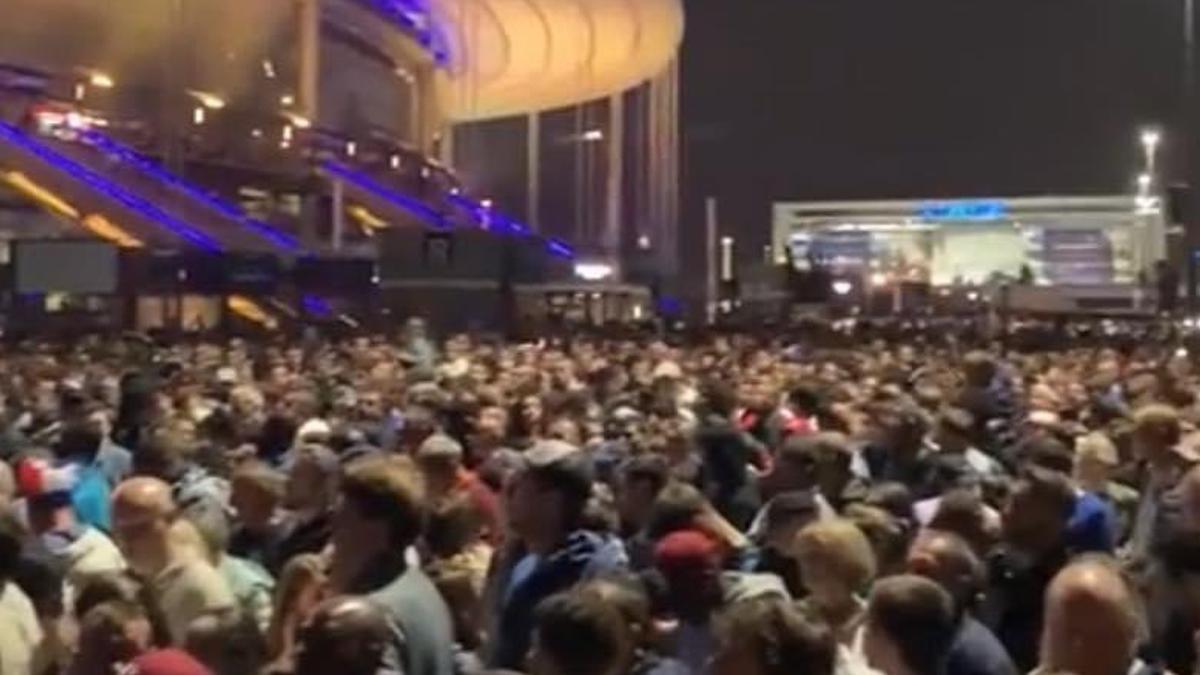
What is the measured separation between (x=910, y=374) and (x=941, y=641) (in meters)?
14.0

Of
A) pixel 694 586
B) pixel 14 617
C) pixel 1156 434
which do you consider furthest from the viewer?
pixel 1156 434

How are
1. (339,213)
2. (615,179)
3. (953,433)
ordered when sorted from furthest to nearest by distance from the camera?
(615,179) → (339,213) → (953,433)

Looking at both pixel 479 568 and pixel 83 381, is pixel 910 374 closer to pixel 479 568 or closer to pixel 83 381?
pixel 83 381

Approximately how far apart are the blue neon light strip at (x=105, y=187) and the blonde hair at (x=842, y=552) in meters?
38.9

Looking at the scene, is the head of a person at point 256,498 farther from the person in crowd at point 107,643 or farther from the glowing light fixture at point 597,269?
the glowing light fixture at point 597,269

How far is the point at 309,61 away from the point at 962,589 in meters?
64.7

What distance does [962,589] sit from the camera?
6750 mm

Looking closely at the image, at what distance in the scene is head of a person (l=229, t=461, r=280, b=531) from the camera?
27.7 feet

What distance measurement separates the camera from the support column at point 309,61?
69.2m

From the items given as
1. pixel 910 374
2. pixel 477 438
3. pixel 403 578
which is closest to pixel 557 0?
pixel 910 374

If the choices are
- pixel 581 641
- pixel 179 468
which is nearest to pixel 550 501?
pixel 581 641

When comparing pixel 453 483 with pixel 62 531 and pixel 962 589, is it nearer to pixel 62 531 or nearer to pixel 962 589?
pixel 62 531

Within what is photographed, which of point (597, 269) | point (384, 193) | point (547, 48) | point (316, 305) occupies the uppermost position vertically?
point (547, 48)

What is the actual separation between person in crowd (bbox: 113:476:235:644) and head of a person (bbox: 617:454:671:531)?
1.75 metres
